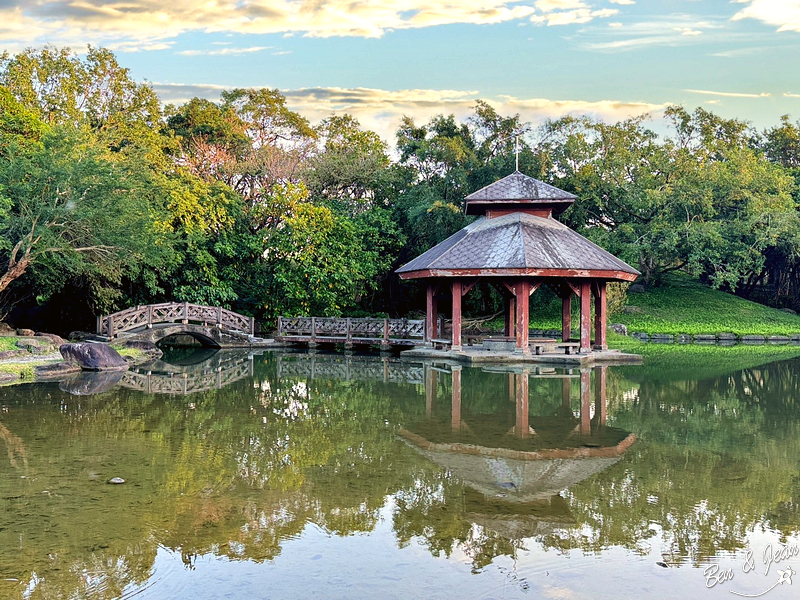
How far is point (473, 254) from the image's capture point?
2086 cm

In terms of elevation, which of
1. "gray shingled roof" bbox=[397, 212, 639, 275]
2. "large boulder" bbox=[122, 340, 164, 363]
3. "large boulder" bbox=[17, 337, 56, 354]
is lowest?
"large boulder" bbox=[122, 340, 164, 363]

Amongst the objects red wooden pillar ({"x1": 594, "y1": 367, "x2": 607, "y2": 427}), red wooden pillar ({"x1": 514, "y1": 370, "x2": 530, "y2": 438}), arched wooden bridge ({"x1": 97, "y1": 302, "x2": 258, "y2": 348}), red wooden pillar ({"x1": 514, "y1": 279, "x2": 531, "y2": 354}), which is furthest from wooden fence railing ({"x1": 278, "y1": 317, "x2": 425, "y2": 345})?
red wooden pillar ({"x1": 514, "y1": 370, "x2": 530, "y2": 438})

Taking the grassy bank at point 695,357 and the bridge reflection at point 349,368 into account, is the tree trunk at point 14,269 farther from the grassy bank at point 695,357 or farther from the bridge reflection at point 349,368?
the grassy bank at point 695,357

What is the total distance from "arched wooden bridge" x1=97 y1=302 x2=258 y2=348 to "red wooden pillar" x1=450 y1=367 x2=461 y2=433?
36.3ft

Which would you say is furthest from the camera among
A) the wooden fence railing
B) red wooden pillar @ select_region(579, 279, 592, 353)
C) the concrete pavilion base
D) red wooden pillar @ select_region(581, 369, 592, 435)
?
the wooden fence railing

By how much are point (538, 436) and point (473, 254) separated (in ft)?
38.2

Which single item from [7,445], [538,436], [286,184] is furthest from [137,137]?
[538,436]

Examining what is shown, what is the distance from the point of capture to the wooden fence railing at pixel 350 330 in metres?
24.6

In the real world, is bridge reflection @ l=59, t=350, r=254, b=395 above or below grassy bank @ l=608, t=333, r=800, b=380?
above

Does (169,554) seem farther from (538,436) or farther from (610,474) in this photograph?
(538,436)

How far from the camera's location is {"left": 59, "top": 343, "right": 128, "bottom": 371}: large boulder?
17.7m

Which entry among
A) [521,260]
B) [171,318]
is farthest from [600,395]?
[171,318]

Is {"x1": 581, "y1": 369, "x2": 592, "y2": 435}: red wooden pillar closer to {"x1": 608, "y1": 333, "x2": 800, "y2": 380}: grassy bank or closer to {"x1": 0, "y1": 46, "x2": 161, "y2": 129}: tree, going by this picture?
{"x1": 608, "y1": 333, "x2": 800, "y2": 380}: grassy bank

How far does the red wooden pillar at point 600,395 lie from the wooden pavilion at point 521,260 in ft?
9.26
